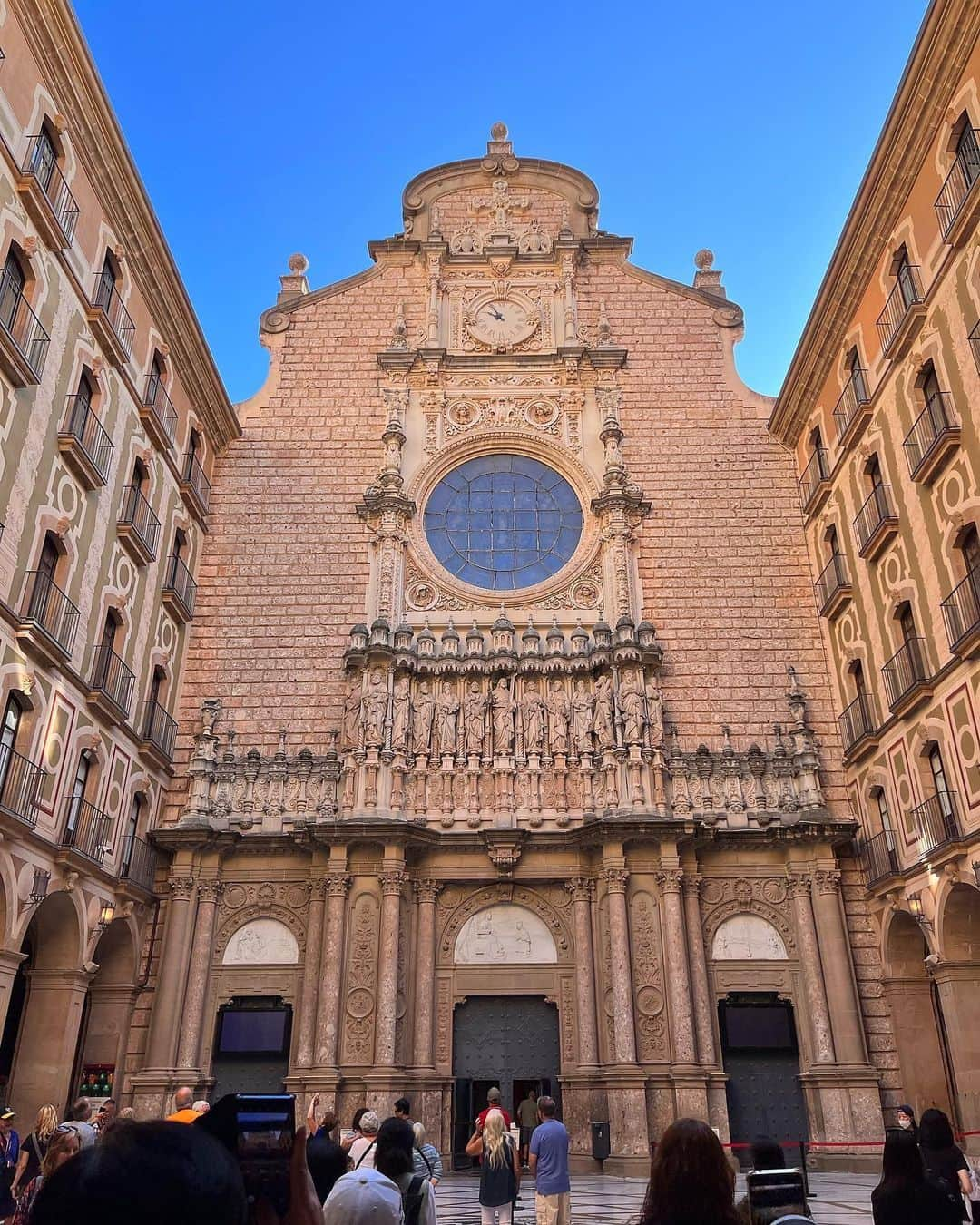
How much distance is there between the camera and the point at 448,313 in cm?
2614

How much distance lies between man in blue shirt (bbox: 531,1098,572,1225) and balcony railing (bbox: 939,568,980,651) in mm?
9784

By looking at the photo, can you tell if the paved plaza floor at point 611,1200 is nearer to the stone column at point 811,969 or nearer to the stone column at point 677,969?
the stone column at point 811,969

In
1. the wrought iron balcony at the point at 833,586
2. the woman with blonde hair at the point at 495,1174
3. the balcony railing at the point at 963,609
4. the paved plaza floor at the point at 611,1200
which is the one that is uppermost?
the wrought iron balcony at the point at 833,586

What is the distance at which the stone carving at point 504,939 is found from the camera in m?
19.5

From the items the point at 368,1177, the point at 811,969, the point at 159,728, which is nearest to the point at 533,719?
the point at 811,969

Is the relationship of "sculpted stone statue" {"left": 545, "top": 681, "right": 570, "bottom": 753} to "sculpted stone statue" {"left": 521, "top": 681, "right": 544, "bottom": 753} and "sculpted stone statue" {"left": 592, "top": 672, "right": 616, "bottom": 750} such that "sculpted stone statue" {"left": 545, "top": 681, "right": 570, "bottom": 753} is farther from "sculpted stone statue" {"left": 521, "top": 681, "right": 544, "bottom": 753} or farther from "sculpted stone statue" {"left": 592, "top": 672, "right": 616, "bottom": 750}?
"sculpted stone statue" {"left": 592, "top": 672, "right": 616, "bottom": 750}

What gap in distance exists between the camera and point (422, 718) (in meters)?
21.1

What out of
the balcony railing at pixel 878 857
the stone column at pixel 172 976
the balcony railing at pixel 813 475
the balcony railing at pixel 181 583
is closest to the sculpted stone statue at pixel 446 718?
the stone column at pixel 172 976

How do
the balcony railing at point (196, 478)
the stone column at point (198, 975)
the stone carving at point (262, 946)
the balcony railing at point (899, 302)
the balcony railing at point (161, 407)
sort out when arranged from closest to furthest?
the balcony railing at point (899, 302), the stone column at point (198, 975), the stone carving at point (262, 946), the balcony railing at point (161, 407), the balcony railing at point (196, 478)

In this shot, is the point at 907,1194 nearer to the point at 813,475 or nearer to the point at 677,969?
the point at 677,969

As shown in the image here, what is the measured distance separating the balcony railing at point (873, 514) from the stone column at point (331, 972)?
1210 centimetres

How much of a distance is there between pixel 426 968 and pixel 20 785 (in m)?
8.23

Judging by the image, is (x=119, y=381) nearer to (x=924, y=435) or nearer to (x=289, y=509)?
(x=289, y=509)

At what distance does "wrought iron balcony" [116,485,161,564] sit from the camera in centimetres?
1903
